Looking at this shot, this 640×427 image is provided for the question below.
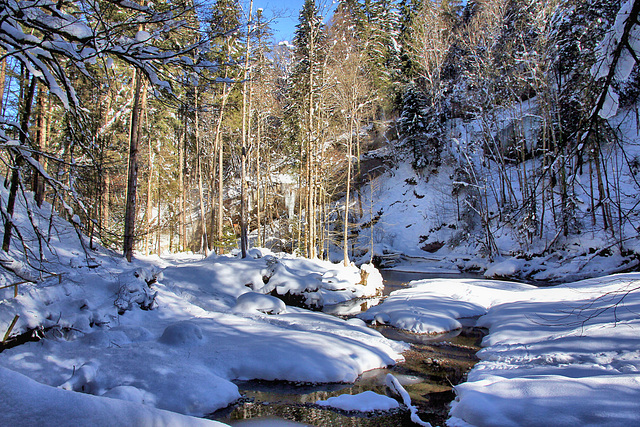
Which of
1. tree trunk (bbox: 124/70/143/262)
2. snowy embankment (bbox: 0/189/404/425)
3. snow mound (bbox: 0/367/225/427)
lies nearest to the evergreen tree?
tree trunk (bbox: 124/70/143/262)

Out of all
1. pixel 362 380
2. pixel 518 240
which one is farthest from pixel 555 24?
pixel 362 380

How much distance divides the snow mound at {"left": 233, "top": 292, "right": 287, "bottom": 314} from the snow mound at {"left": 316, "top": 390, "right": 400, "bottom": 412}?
4.30m

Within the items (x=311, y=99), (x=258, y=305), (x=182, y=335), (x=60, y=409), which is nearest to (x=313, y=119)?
(x=311, y=99)

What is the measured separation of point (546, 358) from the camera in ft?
18.1

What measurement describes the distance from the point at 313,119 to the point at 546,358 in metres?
15.5

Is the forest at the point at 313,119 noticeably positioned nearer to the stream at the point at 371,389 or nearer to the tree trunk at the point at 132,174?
the tree trunk at the point at 132,174

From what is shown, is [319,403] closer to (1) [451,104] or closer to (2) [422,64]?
(2) [422,64]

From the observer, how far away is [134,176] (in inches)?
389

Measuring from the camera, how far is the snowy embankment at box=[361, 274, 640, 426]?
345 centimetres

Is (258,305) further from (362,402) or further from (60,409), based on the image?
(60,409)

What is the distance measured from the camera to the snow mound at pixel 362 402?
14.9ft

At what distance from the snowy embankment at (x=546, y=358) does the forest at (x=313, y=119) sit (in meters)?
1.56

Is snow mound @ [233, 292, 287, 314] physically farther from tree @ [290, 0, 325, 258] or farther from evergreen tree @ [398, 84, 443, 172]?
evergreen tree @ [398, 84, 443, 172]

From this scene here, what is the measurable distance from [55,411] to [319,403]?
11.9 feet
